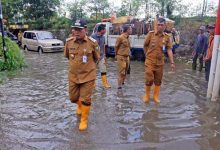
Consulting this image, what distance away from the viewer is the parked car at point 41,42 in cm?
2027

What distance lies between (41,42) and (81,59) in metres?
16.0

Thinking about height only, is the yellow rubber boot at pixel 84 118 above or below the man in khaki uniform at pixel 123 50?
below

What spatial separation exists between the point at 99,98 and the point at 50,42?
14.0 m

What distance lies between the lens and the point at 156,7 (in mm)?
21172

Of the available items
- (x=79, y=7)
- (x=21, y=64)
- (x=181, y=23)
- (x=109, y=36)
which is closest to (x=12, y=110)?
(x=21, y=64)

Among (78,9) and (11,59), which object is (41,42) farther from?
(11,59)

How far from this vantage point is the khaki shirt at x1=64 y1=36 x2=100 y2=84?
5.06 m

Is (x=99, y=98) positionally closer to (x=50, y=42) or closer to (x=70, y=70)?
(x=70, y=70)

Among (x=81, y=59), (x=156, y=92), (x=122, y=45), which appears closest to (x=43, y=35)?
(x=122, y=45)

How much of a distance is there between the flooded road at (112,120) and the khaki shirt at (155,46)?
95 centimetres

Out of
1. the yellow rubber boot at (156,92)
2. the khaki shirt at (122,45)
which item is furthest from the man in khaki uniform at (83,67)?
the khaki shirt at (122,45)

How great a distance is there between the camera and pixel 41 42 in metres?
20.5

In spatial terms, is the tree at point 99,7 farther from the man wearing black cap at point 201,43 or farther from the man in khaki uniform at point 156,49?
the man in khaki uniform at point 156,49

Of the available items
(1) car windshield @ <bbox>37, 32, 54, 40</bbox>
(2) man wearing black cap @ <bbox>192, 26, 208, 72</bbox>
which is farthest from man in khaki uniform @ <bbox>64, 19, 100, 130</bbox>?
(1) car windshield @ <bbox>37, 32, 54, 40</bbox>
